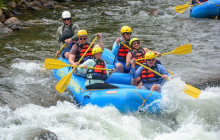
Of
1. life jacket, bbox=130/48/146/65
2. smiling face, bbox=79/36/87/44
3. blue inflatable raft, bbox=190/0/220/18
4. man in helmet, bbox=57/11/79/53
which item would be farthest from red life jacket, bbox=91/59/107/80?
blue inflatable raft, bbox=190/0/220/18

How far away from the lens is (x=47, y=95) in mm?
6707

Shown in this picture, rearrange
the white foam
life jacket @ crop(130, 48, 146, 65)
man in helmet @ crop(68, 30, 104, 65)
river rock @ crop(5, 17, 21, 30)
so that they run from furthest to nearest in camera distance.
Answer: river rock @ crop(5, 17, 21, 30) → the white foam → man in helmet @ crop(68, 30, 104, 65) → life jacket @ crop(130, 48, 146, 65)

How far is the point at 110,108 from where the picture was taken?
5.64m

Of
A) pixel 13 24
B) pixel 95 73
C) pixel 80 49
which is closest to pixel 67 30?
pixel 80 49

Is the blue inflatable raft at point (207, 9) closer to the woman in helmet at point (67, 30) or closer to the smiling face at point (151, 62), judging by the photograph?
the woman in helmet at point (67, 30)

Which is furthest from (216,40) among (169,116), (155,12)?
(169,116)

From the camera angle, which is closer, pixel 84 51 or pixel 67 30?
pixel 84 51

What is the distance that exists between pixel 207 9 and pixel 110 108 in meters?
9.76

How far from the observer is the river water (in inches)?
200

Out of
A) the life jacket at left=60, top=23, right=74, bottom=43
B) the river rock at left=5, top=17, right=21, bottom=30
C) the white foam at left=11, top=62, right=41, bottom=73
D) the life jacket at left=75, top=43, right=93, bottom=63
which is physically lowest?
the white foam at left=11, top=62, right=41, bottom=73

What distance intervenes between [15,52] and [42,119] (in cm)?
510

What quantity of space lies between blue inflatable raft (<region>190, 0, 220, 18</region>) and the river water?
367 mm

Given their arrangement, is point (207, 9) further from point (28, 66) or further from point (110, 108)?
point (110, 108)

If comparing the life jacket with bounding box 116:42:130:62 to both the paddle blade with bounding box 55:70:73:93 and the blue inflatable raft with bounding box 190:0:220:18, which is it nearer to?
the paddle blade with bounding box 55:70:73:93
